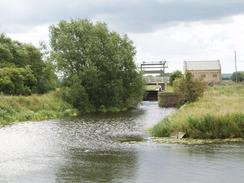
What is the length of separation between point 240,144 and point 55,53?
156 feet

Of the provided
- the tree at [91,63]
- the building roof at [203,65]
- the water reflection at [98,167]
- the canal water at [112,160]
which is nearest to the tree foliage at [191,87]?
the tree at [91,63]

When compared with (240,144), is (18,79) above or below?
above

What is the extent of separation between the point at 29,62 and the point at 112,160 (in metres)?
60.1

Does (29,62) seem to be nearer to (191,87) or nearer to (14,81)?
(14,81)

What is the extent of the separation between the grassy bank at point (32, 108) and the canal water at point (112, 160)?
1543cm

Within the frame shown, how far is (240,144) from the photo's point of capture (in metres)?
31.7

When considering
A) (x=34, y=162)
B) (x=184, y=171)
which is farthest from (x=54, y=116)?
(x=184, y=171)

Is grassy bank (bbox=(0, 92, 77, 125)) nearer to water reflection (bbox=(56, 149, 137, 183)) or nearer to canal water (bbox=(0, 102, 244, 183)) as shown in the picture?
canal water (bbox=(0, 102, 244, 183))

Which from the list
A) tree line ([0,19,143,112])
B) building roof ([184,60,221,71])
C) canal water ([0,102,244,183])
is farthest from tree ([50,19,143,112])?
building roof ([184,60,221,71])

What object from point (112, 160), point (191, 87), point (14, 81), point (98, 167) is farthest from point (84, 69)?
point (98, 167)

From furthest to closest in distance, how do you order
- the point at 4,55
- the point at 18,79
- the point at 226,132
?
the point at 4,55 → the point at 18,79 → the point at 226,132

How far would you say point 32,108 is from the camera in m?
63.2

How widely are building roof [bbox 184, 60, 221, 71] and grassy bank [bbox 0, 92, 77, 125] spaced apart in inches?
3819

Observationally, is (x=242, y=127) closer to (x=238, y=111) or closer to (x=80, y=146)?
(x=238, y=111)
